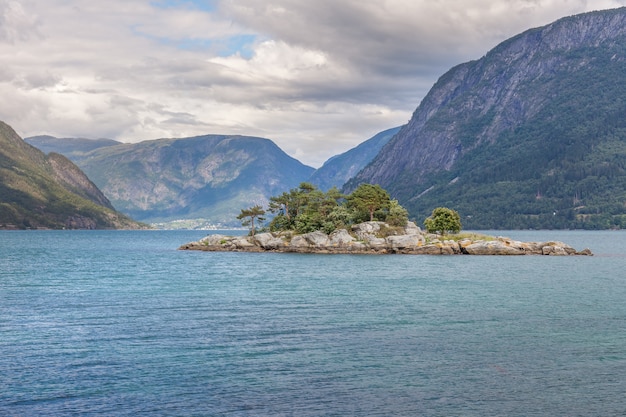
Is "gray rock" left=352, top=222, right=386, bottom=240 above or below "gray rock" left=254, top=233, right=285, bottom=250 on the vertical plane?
above

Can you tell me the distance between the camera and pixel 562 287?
295 feet

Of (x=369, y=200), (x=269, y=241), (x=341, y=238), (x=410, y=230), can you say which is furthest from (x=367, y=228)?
(x=269, y=241)

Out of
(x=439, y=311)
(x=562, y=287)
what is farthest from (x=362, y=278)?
(x=439, y=311)

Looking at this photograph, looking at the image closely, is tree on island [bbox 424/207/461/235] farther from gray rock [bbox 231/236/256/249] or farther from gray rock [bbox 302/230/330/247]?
gray rock [bbox 231/236/256/249]

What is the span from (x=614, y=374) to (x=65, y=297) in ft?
201

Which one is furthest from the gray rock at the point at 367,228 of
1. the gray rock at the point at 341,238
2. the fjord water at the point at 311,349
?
the fjord water at the point at 311,349

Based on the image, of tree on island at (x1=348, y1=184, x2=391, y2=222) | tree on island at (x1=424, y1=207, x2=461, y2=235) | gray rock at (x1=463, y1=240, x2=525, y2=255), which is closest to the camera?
gray rock at (x1=463, y1=240, x2=525, y2=255)

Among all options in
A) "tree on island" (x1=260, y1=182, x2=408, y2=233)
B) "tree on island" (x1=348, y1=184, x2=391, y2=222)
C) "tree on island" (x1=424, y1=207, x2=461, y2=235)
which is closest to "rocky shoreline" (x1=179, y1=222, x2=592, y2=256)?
"tree on island" (x1=260, y1=182, x2=408, y2=233)

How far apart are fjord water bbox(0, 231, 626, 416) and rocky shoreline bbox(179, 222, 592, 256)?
7713 centimetres

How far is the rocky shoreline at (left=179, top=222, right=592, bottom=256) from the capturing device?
170 meters

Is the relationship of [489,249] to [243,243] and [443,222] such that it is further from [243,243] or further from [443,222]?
[243,243]

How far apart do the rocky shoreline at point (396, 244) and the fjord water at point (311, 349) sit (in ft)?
253

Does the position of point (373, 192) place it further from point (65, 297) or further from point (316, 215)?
point (65, 297)

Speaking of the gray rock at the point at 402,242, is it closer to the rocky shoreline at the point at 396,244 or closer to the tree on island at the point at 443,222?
the rocky shoreline at the point at 396,244
